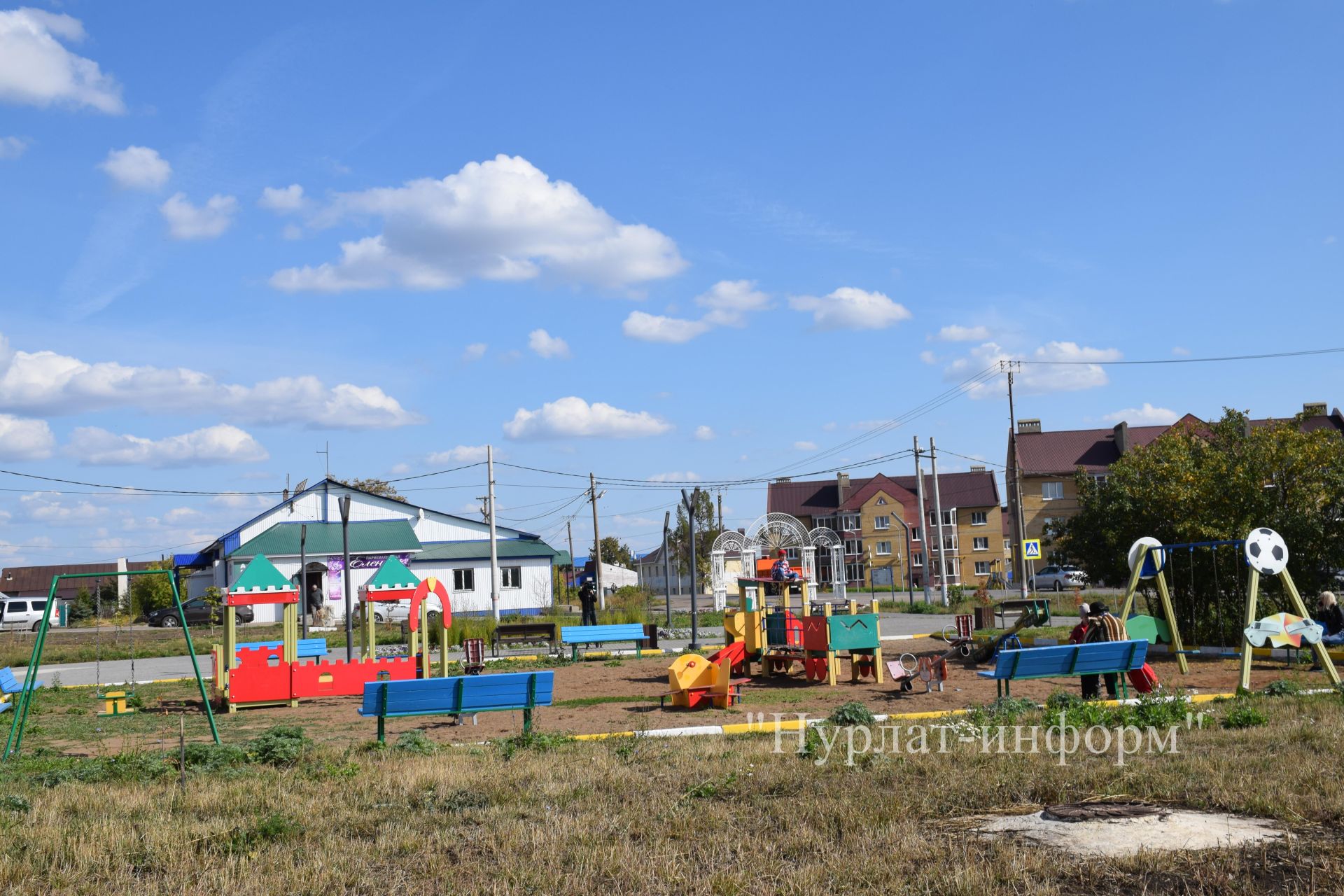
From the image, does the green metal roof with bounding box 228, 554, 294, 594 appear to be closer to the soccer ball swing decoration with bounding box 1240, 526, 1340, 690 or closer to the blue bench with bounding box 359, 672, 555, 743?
the blue bench with bounding box 359, 672, 555, 743

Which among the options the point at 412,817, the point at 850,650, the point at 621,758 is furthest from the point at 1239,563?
the point at 412,817

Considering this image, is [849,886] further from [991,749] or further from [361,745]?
[361,745]

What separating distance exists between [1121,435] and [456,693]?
242ft

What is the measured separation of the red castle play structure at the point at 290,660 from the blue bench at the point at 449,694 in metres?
4.48

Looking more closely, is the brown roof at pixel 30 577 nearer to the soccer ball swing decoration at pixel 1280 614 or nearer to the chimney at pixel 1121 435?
the chimney at pixel 1121 435

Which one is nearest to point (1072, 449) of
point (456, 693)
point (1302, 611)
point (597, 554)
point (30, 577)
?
point (597, 554)

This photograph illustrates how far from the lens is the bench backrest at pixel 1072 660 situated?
40.1 feet

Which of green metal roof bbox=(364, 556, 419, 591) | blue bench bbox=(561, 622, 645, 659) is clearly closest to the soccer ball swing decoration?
green metal roof bbox=(364, 556, 419, 591)

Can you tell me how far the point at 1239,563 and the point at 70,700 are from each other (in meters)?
19.9

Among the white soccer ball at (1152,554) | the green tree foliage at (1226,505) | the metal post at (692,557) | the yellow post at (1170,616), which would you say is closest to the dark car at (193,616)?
the metal post at (692,557)

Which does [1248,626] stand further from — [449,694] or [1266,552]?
[449,694]

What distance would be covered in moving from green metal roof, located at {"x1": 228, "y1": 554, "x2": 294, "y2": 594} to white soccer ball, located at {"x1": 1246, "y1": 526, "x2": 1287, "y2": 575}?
13.8 meters

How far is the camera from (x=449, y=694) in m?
11.1

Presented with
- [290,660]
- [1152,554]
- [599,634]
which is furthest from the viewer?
[599,634]
